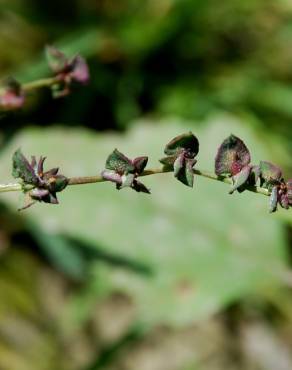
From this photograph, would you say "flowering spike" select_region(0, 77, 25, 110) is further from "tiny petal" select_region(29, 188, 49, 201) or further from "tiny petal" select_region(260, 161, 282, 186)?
"tiny petal" select_region(260, 161, 282, 186)

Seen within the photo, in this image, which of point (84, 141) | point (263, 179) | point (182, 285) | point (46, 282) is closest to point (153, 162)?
point (84, 141)

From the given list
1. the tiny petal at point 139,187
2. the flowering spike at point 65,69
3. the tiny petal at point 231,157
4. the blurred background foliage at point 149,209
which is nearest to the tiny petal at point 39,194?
the tiny petal at point 139,187

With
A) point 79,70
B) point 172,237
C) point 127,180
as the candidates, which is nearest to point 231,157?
point 127,180

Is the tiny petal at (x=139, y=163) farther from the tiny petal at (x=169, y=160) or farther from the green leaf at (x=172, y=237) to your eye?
the green leaf at (x=172, y=237)

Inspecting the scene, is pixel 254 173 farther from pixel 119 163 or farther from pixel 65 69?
pixel 65 69

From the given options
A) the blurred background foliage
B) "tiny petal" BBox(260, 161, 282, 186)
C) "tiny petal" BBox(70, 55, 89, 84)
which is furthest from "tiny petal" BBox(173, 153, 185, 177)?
the blurred background foliage

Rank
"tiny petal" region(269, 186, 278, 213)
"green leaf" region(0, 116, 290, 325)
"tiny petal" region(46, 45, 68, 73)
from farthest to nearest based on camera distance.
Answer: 1. "green leaf" region(0, 116, 290, 325)
2. "tiny petal" region(46, 45, 68, 73)
3. "tiny petal" region(269, 186, 278, 213)
